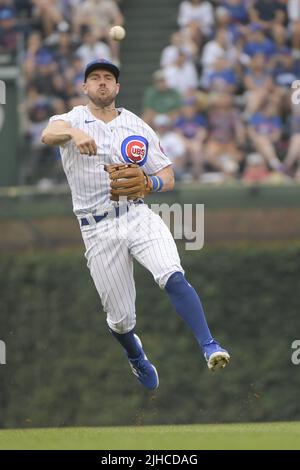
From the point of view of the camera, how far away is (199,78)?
14359mm

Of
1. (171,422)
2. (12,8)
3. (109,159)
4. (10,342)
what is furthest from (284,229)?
(12,8)

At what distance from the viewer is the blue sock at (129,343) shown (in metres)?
8.98

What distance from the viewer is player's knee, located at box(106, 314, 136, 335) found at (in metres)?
8.77

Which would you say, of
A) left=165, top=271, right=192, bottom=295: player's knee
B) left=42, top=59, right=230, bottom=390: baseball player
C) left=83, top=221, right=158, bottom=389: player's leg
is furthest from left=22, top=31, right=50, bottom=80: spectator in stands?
left=165, top=271, right=192, bottom=295: player's knee

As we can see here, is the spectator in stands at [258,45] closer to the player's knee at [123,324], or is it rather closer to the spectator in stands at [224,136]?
the spectator in stands at [224,136]

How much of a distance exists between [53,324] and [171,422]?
1.55 metres

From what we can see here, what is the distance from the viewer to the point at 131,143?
27.7 ft

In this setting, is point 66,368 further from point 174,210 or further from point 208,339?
point 208,339

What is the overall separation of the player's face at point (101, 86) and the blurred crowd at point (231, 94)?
4616 millimetres

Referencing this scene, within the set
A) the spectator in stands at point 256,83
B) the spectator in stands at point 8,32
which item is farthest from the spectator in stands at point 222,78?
the spectator in stands at point 8,32

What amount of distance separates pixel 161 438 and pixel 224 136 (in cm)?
604

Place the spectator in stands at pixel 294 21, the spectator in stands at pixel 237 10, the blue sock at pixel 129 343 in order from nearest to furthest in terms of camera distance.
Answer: the blue sock at pixel 129 343 → the spectator in stands at pixel 294 21 → the spectator in stands at pixel 237 10

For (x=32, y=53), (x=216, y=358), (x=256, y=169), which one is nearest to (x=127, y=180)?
(x=216, y=358)

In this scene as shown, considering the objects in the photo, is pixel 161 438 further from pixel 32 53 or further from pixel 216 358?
pixel 32 53
